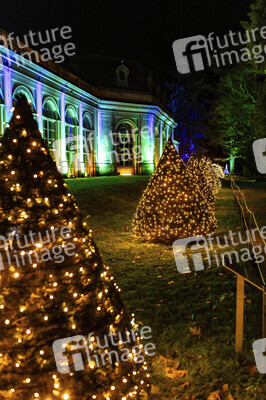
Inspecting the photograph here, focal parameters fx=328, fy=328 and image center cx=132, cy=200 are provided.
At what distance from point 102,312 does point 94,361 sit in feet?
1.06

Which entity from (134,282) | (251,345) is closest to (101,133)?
(134,282)

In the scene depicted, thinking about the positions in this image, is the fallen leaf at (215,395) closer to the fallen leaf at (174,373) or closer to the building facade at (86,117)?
the fallen leaf at (174,373)

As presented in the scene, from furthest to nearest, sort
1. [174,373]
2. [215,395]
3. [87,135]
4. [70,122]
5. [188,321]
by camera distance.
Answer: [87,135]
[70,122]
[188,321]
[174,373]
[215,395]

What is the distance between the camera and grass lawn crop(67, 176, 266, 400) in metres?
3.28

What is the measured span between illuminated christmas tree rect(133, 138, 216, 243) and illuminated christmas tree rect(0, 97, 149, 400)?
597 centimetres

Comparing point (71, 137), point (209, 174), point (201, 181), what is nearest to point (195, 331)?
point (201, 181)

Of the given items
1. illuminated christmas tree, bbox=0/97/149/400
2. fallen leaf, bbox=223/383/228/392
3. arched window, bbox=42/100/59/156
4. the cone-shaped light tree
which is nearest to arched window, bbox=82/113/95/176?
arched window, bbox=42/100/59/156

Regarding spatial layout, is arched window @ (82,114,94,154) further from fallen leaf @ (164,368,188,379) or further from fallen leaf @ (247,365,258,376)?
fallen leaf @ (247,365,258,376)

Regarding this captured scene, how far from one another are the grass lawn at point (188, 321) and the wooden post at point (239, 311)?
0.13 m

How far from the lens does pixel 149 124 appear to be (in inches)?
1406

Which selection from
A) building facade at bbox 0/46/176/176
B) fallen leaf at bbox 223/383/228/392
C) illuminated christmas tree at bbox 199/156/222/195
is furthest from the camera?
building facade at bbox 0/46/176/176

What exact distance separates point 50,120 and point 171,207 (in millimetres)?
17618

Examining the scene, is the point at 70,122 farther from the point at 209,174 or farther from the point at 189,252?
the point at 189,252

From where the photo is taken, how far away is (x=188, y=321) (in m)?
4.49
